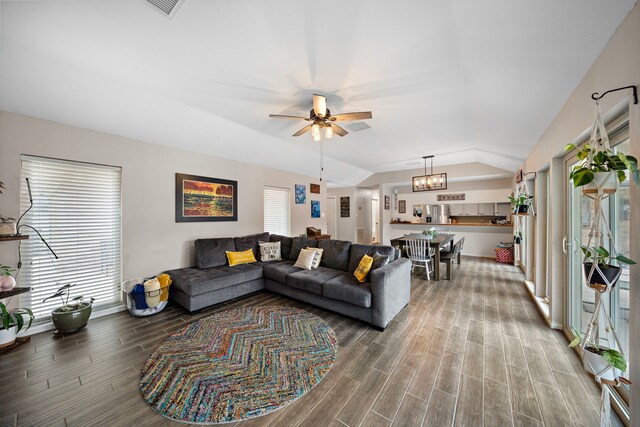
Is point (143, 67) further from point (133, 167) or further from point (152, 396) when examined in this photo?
point (152, 396)

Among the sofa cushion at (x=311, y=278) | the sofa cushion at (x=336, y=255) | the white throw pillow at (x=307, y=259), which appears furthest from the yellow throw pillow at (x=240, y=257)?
the sofa cushion at (x=336, y=255)

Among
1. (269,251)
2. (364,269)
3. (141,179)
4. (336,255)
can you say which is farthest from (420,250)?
(141,179)

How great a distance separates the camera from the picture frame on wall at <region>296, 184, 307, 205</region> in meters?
6.17

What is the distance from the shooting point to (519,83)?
203 cm

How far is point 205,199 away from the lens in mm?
4258

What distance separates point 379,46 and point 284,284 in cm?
324

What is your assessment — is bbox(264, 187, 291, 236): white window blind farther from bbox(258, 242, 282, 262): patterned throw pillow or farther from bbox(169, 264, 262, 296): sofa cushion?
bbox(169, 264, 262, 296): sofa cushion

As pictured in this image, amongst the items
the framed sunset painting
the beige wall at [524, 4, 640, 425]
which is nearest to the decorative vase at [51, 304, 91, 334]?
the framed sunset painting

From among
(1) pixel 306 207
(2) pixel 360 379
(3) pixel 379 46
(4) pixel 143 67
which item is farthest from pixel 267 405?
(1) pixel 306 207

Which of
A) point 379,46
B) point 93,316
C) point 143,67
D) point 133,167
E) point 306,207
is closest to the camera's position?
point 379,46

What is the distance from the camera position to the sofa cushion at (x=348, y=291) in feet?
8.89

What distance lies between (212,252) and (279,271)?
127 cm

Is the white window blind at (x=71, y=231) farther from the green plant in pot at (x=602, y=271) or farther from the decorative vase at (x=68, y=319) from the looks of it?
the green plant in pot at (x=602, y=271)

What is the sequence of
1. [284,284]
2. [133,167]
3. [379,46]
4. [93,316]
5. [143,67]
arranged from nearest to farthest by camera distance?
[379,46], [143,67], [93,316], [133,167], [284,284]
